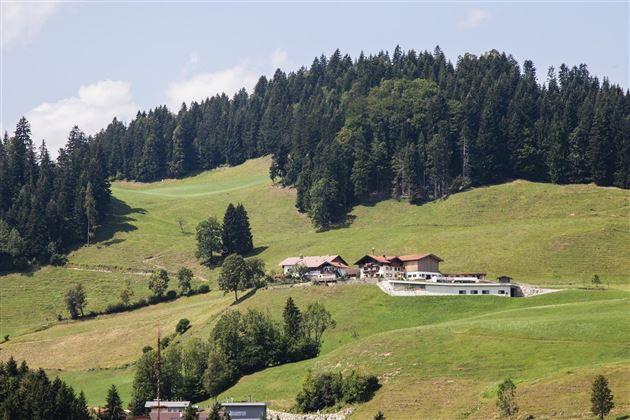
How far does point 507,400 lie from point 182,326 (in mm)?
63599

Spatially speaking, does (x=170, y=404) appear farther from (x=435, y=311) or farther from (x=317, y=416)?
(x=435, y=311)

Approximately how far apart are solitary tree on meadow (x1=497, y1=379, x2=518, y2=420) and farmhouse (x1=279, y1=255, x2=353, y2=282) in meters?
65.9

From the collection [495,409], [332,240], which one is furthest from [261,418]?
[332,240]

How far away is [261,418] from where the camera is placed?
330 ft

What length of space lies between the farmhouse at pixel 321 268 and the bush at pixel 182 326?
21394mm

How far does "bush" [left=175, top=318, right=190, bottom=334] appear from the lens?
142m

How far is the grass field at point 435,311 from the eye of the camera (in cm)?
10188

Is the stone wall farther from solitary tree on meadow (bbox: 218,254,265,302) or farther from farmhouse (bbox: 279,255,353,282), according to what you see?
farmhouse (bbox: 279,255,353,282)

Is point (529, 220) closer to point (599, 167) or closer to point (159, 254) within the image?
point (599, 167)

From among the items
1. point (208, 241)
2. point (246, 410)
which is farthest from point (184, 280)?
point (246, 410)

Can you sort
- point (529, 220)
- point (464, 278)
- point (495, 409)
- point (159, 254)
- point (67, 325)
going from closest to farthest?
point (495, 409), point (464, 278), point (67, 325), point (529, 220), point (159, 254)

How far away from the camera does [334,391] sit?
106 m

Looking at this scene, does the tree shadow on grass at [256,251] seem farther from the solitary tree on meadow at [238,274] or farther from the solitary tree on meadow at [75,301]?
the solitary tree on meadow at [75,301]

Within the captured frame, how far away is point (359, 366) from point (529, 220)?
79143 millimetres
